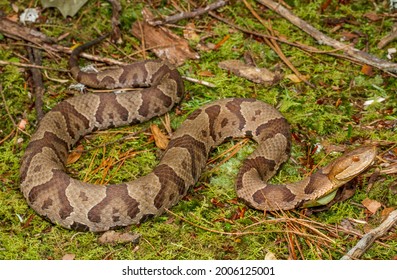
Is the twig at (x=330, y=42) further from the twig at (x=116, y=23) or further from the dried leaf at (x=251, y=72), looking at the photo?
the twig at (x=116, y=23)

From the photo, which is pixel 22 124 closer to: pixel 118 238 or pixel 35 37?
pixel 35 37

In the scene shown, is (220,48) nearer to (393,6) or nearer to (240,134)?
(240,134)

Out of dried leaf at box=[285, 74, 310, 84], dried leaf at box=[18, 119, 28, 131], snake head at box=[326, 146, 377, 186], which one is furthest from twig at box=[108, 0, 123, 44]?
snake head at box=[326, 146, 377, 186]

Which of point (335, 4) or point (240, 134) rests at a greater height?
point (335, 4)

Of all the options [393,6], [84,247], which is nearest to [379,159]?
[393,6]

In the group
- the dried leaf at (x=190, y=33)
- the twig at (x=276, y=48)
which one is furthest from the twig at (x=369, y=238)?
the dried leaf at (x=190, y=33)

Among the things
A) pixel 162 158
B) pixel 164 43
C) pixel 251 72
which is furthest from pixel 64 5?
pixel 162 158
